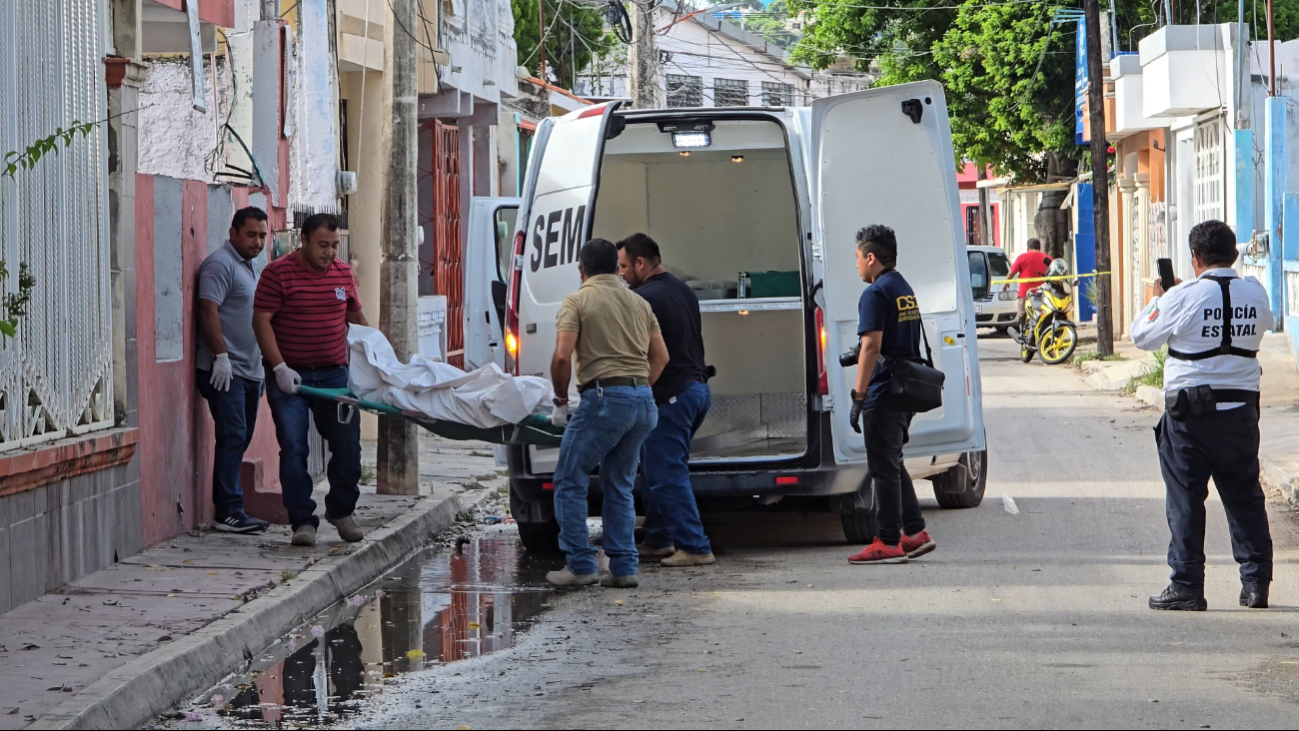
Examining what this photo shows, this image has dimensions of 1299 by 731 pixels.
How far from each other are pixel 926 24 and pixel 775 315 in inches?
1059

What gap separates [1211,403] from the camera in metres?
7.54

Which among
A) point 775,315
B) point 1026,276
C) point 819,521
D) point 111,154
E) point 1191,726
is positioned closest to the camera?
point 1191,726

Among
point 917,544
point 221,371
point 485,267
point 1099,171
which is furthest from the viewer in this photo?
point 1099,171

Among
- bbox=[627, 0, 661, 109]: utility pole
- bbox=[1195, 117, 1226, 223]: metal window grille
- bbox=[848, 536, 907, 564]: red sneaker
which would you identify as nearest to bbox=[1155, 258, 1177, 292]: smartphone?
bbox=[848, 536, 907, 564]: red sneaker

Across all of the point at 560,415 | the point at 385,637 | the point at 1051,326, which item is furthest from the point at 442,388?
the point at 1051,326

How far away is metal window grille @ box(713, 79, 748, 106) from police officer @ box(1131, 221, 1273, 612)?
186 feet

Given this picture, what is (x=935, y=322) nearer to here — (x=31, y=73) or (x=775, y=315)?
(x=775, y=315)

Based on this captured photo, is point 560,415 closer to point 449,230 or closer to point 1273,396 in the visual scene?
point 1273,396

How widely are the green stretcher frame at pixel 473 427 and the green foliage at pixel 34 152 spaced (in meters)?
1.87

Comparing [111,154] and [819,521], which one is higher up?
[111,154]

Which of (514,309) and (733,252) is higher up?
(733,252)

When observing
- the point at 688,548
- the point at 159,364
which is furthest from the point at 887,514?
the point at 159,364

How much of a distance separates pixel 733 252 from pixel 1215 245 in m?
5.77

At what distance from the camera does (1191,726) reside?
5.47 metres
